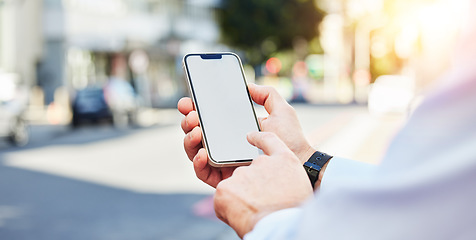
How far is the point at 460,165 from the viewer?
79 cm

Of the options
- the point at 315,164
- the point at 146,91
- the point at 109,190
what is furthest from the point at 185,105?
the point at 146,91

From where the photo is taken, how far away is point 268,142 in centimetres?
130

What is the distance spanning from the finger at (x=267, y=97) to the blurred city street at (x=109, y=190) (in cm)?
178

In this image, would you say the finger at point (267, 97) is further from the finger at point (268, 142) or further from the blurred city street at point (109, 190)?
the blurred city street at point (109, 190)

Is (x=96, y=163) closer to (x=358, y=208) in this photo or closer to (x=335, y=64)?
(x=358, y=208)

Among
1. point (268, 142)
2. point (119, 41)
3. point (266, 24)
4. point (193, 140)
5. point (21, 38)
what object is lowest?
point (266, 24)

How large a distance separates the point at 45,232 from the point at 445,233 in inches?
296

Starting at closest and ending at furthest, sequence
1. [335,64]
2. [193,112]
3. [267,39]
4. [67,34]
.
Result: 1. [193,112]
2. [67,34]
3. [267,39]
4. [335,64]

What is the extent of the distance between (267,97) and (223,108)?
101 mm

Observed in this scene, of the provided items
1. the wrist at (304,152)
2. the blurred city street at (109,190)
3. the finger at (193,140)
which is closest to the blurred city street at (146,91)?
the blurred city street at (109,190)

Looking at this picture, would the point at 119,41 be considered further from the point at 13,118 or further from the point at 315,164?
the point at 315,164

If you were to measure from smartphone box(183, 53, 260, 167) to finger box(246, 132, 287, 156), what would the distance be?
0.94 ft

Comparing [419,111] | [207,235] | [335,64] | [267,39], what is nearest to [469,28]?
[419,111]

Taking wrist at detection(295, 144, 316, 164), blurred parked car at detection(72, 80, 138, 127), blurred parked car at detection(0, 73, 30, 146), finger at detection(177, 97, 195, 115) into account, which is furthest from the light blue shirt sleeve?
blurred parked car at detection(72, 80, 138, 127)
